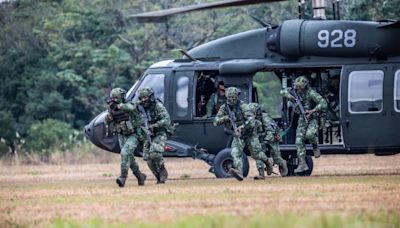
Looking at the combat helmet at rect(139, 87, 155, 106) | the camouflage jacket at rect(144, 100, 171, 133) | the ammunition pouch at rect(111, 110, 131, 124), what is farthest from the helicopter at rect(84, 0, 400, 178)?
the ammunition pouch at rect(111, 110, 131, 124)

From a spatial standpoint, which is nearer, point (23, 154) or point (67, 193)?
point (67, 193)

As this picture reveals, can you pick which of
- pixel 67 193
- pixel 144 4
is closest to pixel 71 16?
pixel 144 4

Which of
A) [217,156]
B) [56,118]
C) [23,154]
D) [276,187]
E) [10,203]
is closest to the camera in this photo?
[10,203]

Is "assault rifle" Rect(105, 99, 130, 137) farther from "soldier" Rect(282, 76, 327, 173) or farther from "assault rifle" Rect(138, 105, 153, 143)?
"soldier" Rect(282, 76, 327, 173)

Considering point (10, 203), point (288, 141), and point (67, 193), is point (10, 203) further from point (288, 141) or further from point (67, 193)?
point (288, 141)

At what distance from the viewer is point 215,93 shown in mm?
23172

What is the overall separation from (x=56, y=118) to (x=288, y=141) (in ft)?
70.4

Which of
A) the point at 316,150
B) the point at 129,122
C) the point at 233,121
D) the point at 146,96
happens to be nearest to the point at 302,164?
the point at 316,150

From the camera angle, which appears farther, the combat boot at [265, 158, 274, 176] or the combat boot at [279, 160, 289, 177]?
the combat boot at [279, 160, 289, 177]

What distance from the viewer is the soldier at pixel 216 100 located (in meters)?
22.6

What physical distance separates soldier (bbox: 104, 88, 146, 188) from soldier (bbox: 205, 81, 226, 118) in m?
2.19

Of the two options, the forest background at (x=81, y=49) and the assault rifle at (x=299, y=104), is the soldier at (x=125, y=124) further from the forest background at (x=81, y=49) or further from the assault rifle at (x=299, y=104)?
the forest background at (x=81, y=49)

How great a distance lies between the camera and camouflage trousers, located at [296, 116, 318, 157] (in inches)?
845

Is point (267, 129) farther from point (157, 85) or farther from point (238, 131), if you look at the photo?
point (157, 85)
